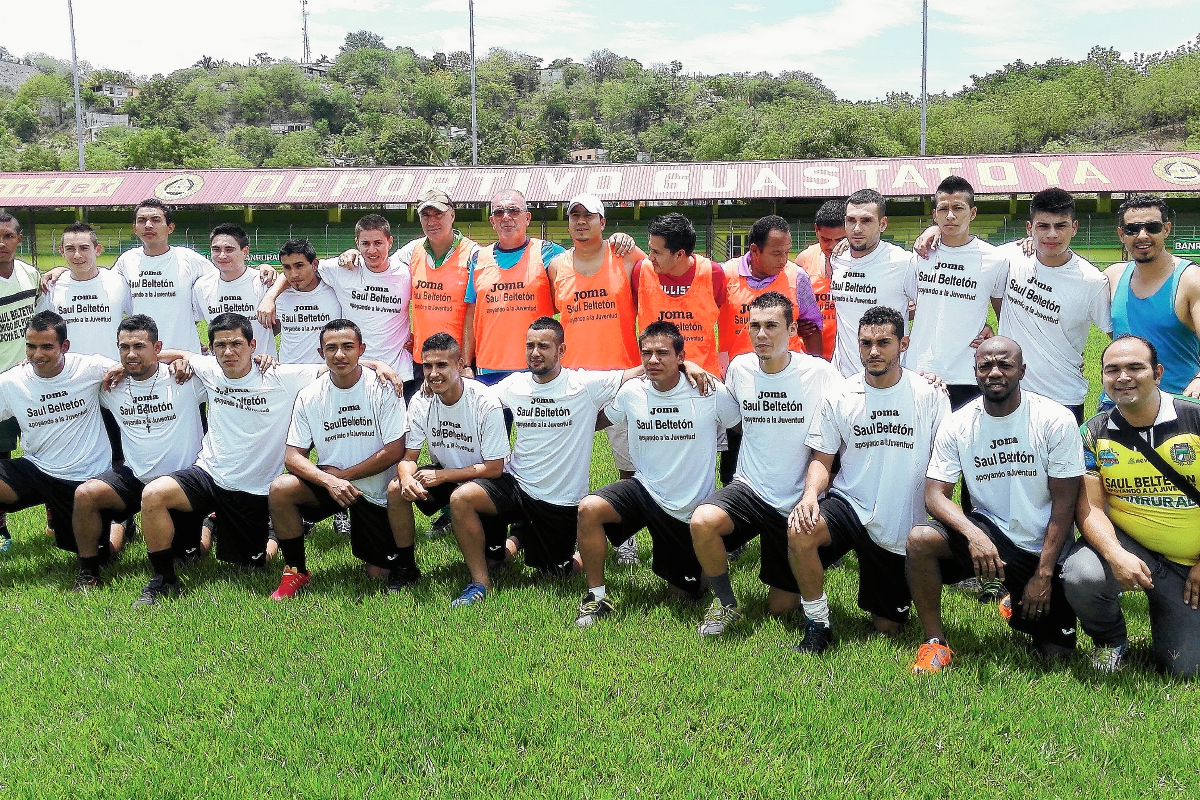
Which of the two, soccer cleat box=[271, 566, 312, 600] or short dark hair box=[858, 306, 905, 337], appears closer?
short dark hair box=[858, 306, 905, 337]

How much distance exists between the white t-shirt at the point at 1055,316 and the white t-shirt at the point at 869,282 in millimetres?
693

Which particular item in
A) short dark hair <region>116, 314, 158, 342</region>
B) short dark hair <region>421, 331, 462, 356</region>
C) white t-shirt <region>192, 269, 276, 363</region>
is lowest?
short dark hair <region>421, 331, 462, 356</region>

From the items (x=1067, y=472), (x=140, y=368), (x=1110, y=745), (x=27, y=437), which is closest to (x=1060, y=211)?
(x=1067, y=472)

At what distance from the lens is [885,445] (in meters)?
5.25

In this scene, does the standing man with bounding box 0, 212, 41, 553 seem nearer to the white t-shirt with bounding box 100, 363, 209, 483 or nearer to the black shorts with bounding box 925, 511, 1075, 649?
the white t-shirt with bounding box 100, 363, 209, 483

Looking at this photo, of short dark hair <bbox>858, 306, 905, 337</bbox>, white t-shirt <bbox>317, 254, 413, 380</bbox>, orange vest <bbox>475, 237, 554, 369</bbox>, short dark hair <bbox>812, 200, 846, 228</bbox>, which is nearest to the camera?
A: short dark hair <bbox>858, 306, 905, 337</bbox>

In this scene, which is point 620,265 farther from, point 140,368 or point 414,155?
point 414,155

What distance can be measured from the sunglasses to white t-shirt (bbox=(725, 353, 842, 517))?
1964 mm

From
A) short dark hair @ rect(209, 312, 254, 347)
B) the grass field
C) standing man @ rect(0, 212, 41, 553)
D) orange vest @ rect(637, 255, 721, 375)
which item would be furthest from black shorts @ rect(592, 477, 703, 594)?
standing man @ rect(0, 212, 41, 553)

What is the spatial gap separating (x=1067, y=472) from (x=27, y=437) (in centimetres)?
692

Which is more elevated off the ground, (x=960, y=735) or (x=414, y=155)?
(x=414, y=155)

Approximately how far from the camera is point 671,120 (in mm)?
157500

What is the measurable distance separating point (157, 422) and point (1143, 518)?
6.28 m

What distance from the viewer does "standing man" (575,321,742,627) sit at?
18.9 ft
